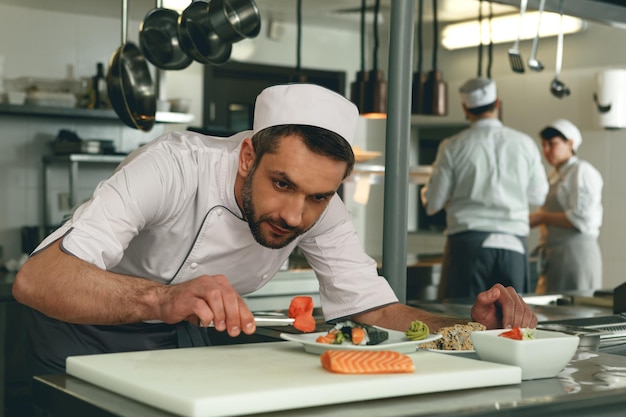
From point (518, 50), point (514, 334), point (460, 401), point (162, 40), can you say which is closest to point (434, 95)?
point (518, 50)

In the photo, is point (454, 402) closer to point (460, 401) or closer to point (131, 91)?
point (460, 401)

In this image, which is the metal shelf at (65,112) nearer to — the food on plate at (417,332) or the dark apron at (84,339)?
the dark apron at (84,339)

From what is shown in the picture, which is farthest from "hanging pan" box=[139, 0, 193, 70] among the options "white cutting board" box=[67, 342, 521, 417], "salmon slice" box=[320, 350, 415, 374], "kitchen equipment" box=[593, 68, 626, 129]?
"kitchen equipment" box=[593, 68, 626, 129]

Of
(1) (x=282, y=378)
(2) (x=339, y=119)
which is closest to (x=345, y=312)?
(2) (x=339, y=119)

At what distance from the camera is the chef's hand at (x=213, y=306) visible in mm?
1361

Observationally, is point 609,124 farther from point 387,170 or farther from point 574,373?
point 574,373

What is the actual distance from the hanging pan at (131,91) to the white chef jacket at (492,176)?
186cm

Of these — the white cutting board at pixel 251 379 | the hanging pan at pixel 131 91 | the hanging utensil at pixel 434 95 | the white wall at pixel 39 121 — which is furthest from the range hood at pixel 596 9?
the white wall at pixel 39 121

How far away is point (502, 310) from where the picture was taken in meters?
1.83

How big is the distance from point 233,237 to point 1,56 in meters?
4.02

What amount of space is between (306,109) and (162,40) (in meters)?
1.78

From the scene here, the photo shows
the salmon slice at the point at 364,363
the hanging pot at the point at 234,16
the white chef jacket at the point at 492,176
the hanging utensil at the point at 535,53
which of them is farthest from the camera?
the white chef jacket at the point at 492,176

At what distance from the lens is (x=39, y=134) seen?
5.58m

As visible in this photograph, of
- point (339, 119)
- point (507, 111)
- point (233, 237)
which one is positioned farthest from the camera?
point (507, 111)
